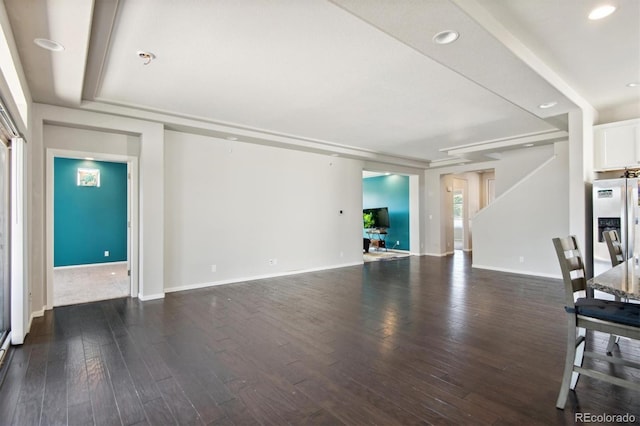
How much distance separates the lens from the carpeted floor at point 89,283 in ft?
15.5

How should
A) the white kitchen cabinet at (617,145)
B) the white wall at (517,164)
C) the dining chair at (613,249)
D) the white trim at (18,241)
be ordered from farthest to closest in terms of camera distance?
the white wall at (517,164) → the white kitchen cabinet at (617,145) → the white trim at (18,241) → the dining chair at (613,249)

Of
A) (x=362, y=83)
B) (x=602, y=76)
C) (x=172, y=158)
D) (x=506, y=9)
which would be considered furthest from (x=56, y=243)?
(x=602, y=76)

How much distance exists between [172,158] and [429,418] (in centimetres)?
480

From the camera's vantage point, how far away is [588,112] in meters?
4.24

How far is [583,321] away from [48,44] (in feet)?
14.2

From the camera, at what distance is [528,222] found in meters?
6.40

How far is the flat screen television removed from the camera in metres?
9.95

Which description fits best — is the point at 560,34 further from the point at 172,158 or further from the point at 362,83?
the point at 172,158

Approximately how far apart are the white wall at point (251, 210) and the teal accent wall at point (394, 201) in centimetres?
304

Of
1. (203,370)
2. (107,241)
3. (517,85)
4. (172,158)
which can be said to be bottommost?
(203,370)

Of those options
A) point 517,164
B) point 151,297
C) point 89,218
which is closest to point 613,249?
point 517,164

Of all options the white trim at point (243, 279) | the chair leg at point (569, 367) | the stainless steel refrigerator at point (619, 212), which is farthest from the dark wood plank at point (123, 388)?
the stainless steel refrigerator at point (619, 212)

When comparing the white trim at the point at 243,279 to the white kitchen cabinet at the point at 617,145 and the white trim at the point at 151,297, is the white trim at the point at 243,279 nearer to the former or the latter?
the white trim at the point at 151,297

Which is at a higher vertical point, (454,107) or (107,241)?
(454,107)
